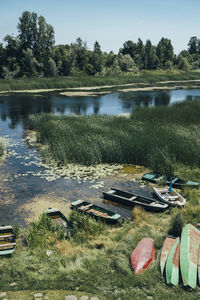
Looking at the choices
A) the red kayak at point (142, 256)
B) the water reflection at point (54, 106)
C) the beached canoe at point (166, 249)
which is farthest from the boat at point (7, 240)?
the water reflection at point (54, 106)

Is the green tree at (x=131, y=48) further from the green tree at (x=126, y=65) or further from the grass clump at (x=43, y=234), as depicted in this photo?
the grass clump at (x=43, y=234)

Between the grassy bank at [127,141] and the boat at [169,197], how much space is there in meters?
2.51

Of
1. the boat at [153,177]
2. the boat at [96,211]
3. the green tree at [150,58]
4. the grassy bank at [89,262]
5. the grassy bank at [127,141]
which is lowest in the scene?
the grassy bank at [89,262]

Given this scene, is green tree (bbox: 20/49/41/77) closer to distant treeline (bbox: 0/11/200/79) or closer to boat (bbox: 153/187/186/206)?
distant treeline (bbox: 0/11/200/79)

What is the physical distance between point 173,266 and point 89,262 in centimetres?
242

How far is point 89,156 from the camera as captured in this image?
60.5 ft

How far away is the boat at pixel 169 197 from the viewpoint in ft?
42.5

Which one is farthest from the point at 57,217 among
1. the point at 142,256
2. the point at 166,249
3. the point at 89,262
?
the point at 166,249

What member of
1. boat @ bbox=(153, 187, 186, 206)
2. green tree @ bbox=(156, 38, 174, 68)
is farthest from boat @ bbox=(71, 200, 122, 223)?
green tree @ bbox=(156, 38, 174, 68)

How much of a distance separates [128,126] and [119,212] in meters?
9.92

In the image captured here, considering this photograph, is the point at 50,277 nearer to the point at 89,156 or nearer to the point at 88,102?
the point at 89,156

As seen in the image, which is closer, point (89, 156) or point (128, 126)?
point (89, 156)

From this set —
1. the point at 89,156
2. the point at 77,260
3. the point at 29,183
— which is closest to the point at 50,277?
the point at 77,260

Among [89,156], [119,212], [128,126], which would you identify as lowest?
[119,212]
